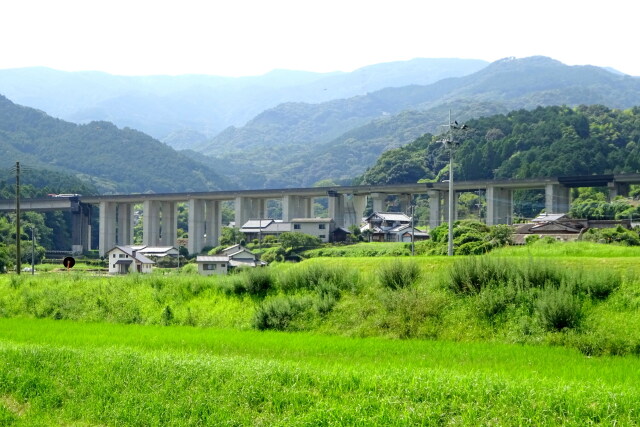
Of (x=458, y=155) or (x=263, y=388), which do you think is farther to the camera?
(x=458, y=155)

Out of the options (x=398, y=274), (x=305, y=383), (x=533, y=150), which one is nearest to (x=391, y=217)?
(x=533, y=150)

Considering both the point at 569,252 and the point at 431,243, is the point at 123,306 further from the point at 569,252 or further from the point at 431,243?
the point at 431,243

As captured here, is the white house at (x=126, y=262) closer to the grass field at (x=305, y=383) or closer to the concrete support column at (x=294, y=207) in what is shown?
the concrete support column at (x=294, y=207)

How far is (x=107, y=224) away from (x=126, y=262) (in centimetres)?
3636

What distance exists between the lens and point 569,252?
947 inches

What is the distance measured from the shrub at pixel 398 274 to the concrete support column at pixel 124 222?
93798mm

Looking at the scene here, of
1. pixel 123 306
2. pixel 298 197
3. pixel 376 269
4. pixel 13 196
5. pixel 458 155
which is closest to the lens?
pixel 376 269

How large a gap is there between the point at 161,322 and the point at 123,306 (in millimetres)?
2763

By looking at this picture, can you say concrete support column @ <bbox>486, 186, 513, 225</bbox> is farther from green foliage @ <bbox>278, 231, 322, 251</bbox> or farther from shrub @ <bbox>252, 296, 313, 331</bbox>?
shrub @ <bbox>252, 296, 313, 331</bbox>

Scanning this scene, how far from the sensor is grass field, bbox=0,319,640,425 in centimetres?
1121

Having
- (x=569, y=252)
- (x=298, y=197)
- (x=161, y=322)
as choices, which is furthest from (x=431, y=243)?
(x=298, y=197)

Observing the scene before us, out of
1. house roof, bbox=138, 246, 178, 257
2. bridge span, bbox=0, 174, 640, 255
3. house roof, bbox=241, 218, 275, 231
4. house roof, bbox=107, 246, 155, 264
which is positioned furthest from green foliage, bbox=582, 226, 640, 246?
house roof, bbox=241, 218, 275, 231

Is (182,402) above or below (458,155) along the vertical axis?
below

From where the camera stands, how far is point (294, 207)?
9844 cm
